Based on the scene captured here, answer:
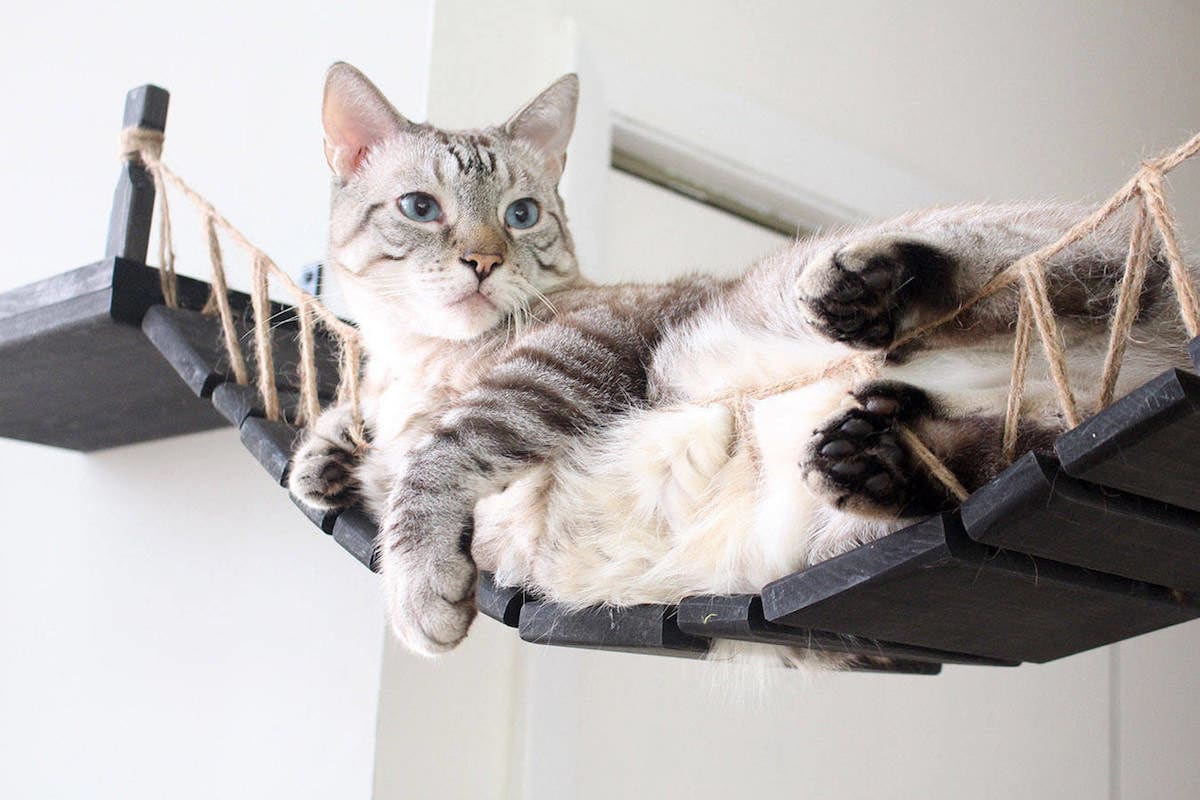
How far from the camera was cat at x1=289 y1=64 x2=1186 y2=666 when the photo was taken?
0.73 m

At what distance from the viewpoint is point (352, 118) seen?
1265 mm

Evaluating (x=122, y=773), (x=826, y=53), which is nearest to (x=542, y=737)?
(x=122, y=773)

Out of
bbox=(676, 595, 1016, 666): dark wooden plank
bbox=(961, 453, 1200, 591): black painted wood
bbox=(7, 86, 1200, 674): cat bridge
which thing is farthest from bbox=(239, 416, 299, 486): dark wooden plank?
bbox=(961, 453, 1200, 591): black painted wood

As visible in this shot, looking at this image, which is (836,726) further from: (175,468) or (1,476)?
(1,476)

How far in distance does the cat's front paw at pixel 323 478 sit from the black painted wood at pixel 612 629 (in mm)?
224

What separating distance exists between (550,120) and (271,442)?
1.73 ft

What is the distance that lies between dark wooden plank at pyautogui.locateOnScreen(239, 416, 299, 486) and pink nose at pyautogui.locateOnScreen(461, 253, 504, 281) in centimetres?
24

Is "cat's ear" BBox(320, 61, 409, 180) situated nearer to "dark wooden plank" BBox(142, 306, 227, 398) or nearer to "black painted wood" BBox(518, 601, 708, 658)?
"dark wooden plank" BBox(142, 306, 227, 398)

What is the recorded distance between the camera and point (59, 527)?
1.66 meters

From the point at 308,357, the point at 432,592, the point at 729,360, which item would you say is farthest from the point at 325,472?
the point at 729,360

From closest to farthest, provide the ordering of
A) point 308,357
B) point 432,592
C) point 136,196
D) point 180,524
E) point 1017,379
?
1. point 1017,379
2. point 432,592
3. point 308,357
4. point 136,196
5. point 180,524

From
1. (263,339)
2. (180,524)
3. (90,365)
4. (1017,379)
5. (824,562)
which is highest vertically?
(1017,379)

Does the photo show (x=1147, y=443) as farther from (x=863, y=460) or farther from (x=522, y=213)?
(x=522, y=213)

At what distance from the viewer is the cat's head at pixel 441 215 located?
116cm
